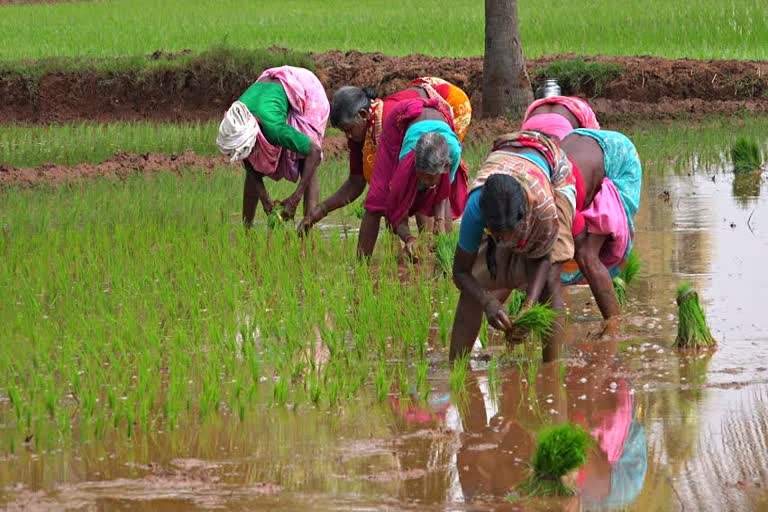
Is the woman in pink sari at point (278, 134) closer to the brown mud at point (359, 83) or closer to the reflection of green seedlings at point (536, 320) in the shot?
the reflection of green seedlings at point (536, 320)

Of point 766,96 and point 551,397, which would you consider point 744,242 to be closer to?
point 551,397

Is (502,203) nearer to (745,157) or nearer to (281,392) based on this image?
(281,392)

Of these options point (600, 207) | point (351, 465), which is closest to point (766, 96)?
point (600, 207)

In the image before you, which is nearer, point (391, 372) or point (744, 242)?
point (391, 372)

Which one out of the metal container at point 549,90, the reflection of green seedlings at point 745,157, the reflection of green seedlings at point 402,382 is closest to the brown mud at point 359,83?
the reflection of green seedlings at point 745,157

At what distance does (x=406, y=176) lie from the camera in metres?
6.82

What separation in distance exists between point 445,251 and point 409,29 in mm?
12810

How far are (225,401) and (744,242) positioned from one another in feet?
13.0

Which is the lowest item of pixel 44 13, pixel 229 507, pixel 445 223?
pixel 229 507

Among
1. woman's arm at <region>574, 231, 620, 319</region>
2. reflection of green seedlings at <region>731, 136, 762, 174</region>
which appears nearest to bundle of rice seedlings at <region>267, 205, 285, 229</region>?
woman's arm at <region>574, 231, 620, 319</region>

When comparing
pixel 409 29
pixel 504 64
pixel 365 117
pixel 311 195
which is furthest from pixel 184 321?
pixel 409 29

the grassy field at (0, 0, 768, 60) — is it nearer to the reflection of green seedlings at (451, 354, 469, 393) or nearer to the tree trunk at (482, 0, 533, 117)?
the tree trunk at (482, 0, 533, 117)

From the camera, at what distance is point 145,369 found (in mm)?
5078

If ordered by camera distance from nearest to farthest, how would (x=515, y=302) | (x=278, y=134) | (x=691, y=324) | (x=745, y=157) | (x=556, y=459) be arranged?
(x=556, y=459) → (x=691, y=324) → (x=515, y=302) → (x=278, y=134) → (x=745, y=157)
